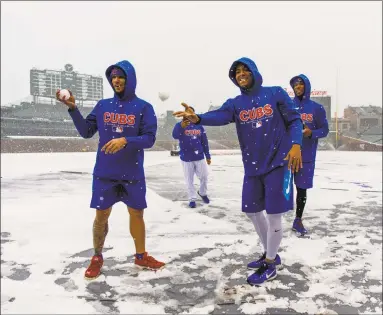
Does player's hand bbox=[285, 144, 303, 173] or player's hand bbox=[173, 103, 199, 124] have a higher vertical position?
player's hand bbox=[173, 103, 199, 124]

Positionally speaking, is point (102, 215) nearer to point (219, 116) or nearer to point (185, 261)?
point (185, 261)

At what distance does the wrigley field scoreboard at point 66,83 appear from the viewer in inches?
2721

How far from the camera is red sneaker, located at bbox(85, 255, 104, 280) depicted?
Result: 3143mm

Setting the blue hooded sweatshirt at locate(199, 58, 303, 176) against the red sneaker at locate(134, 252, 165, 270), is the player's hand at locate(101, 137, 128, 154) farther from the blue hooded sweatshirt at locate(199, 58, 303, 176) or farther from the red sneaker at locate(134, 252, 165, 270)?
the red sneaker at locate(134, 252, 165, 270)

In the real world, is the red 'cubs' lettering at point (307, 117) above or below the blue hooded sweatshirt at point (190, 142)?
above

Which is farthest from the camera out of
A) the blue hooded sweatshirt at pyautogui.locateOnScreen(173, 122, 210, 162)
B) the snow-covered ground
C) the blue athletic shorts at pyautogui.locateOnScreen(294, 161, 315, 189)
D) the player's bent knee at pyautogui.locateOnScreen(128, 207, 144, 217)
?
the blue hooded sweatshirt at pyautogui.locateOnScreen(173, 122, 210, 162)

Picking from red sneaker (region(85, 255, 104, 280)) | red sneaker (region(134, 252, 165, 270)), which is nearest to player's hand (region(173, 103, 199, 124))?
red sneaker (region(134, 252, 165, 270))

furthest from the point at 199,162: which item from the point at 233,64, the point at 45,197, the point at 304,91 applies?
the point at 233,64

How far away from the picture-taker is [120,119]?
10.6 feet

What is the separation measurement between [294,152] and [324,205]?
4.03 m

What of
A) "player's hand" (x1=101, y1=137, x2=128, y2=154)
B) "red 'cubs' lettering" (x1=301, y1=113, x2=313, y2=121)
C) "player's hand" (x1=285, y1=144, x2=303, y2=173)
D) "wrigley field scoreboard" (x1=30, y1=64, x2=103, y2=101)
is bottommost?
"player's hand" (x1=285, y1=144, x2=303, y2=173)

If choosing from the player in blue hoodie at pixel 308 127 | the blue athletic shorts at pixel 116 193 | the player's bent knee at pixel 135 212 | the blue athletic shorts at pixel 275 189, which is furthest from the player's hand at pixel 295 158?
the player in blue hoodie at pixel 308 127

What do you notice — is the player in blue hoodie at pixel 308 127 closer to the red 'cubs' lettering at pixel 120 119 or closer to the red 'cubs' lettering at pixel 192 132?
the red 'cubs' lettering at pixel 192 132

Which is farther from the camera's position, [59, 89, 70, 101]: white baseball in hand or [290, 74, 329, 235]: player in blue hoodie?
[290, 74, 329, 235]: player in blue hoodie
